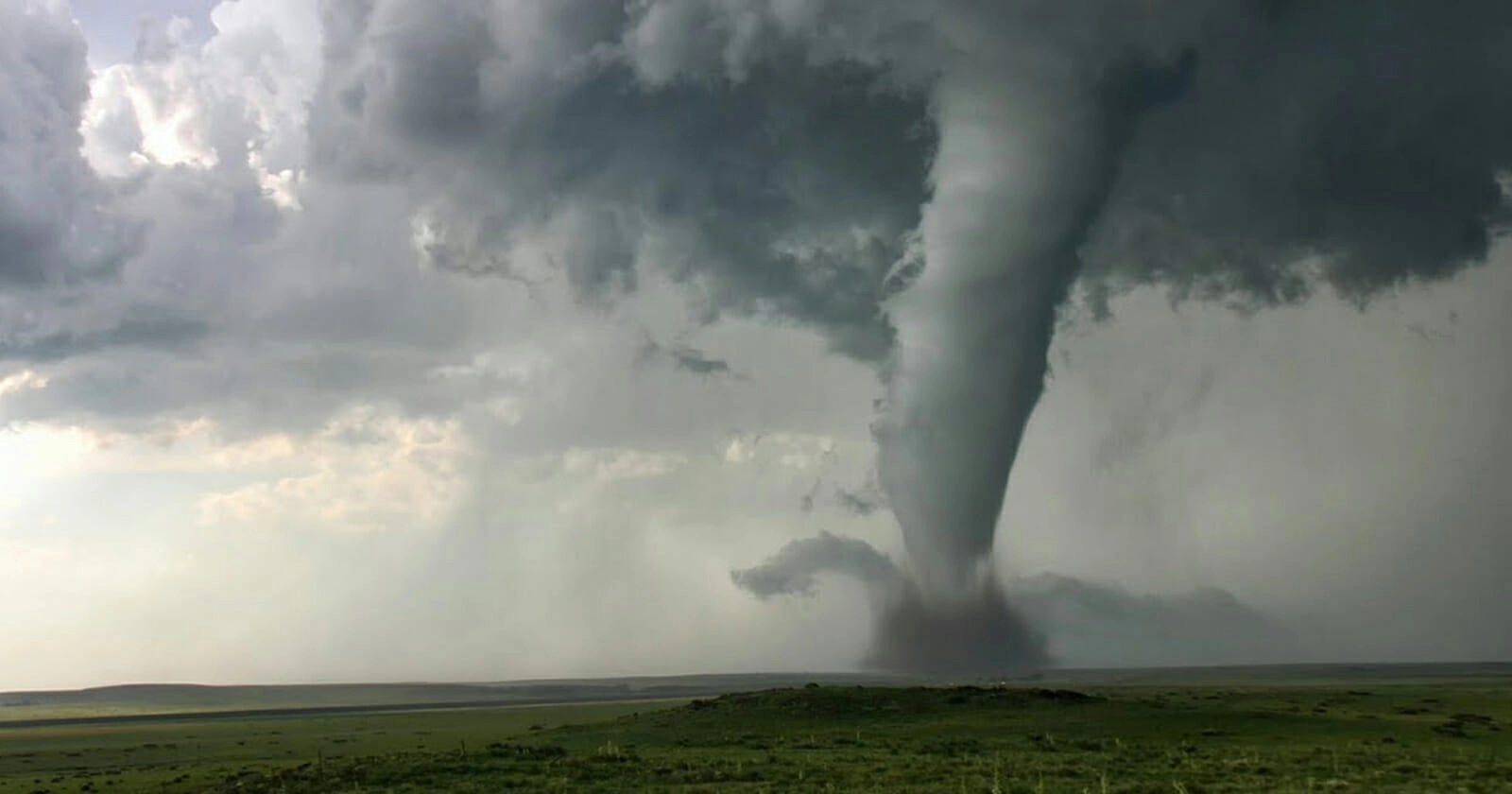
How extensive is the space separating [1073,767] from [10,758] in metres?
108

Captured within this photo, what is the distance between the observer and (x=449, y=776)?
68.6 meters

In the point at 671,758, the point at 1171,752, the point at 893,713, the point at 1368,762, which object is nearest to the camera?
the point at 1368,762

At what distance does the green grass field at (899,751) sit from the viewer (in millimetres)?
58219

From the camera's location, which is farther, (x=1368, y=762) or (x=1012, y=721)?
(x=1012, y=721)

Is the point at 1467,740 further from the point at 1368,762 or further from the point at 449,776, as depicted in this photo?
the point at 449,776

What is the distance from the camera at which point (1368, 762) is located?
202 ft

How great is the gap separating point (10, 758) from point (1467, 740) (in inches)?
5024

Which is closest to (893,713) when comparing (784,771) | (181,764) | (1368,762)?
(784,771)

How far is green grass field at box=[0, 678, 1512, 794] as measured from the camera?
191 ft

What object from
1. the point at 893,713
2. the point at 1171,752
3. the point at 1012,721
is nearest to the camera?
the point at 1171,752

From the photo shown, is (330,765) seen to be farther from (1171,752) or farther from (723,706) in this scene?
(1171,752)

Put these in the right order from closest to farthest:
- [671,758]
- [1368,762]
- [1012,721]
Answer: [1368,762] < [671,758] < [1012,721]

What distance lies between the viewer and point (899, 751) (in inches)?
2911

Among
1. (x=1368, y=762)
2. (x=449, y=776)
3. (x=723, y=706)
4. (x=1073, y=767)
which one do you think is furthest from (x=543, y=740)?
(x=1368, y=762)
